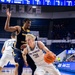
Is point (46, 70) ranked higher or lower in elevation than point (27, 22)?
lower

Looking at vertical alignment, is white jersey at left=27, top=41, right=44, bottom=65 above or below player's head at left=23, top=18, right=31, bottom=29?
below

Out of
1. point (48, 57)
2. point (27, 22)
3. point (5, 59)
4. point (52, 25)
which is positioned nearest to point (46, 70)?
point (48, 57)

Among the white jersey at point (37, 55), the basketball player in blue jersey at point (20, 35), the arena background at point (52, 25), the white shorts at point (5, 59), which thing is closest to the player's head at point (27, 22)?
the basketball player in blue jersey at point (20, 35)

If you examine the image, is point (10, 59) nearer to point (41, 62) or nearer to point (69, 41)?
point (41, 62)

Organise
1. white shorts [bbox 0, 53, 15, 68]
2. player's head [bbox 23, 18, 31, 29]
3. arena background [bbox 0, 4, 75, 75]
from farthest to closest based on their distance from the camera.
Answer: arena background [bbox 0, 4, 75, 75]
white shorts [bbox 0, 53, 15, 68]
player's head [bbox 23, 18, 31, 29]

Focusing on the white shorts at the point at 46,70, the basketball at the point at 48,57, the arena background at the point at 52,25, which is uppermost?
the basketball at the point at 48,57

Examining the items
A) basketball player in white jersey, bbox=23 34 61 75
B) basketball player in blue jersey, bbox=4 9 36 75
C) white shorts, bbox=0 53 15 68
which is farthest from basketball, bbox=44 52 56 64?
white shorts, bbox=0 53 15 68

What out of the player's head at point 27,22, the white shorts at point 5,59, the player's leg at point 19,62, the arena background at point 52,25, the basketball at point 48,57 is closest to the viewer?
the basketball at point 48,57

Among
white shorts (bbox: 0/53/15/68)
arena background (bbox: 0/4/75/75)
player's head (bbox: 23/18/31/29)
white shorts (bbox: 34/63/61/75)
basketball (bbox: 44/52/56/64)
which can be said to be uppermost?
player's head (bbox: 23/18/31/29)

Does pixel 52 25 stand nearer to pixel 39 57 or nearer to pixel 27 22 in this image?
pixel 27 22

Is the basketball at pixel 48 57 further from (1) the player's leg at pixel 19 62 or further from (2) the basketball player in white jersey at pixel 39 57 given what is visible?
(1) the player's leg at pixel 19 62

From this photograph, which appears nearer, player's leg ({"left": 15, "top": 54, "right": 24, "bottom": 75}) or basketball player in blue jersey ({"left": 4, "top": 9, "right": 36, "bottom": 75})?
basketball player in blue jersey ({"left": 4, "top": 9, "right": 36, "bottom": 75})

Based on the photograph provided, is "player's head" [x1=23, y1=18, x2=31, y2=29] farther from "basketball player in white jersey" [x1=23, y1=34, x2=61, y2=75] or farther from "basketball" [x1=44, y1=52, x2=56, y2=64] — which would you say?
"basketball" [x1=44, y1=52, x2=56, y2=64]

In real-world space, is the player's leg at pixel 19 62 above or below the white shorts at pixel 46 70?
below
